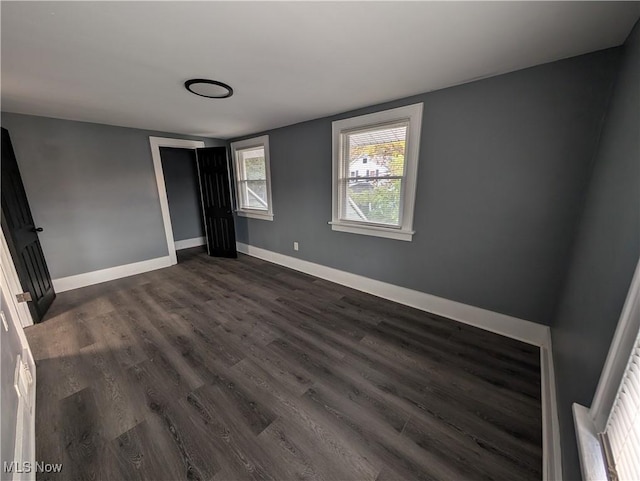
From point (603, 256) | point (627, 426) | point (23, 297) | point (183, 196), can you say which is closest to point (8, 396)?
point (23, 297)

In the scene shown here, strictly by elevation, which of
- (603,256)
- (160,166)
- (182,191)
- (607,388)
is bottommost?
(607,388)

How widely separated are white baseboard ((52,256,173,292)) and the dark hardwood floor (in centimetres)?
70

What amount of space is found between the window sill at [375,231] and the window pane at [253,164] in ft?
5.76

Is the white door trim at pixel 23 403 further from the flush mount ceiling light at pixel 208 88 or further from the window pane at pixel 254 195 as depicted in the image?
the window pane at pixel 254 195

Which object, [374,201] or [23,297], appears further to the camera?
[374,201]

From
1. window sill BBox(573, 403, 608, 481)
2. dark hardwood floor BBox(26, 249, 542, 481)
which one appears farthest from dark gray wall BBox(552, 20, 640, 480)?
dark hardwood floor BBox(26, 249, 542, 481)

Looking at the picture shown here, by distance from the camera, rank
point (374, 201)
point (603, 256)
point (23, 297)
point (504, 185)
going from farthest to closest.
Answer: point (374, 201), point (23, 297), point (504, 185), point (603, 256)

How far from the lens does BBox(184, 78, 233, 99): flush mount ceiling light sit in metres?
1.98

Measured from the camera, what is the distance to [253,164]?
4.31 metres

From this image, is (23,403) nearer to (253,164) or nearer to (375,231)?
(375,231)

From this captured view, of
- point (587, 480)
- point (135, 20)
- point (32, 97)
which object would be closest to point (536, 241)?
point (587, 480)

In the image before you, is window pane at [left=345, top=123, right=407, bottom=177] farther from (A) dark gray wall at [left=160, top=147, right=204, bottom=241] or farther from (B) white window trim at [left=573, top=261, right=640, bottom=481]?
(A) dark gray wall at [left=160, top=147, right=204, bottom=241]

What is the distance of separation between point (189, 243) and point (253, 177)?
2.36m

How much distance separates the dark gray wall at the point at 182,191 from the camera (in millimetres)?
5082
